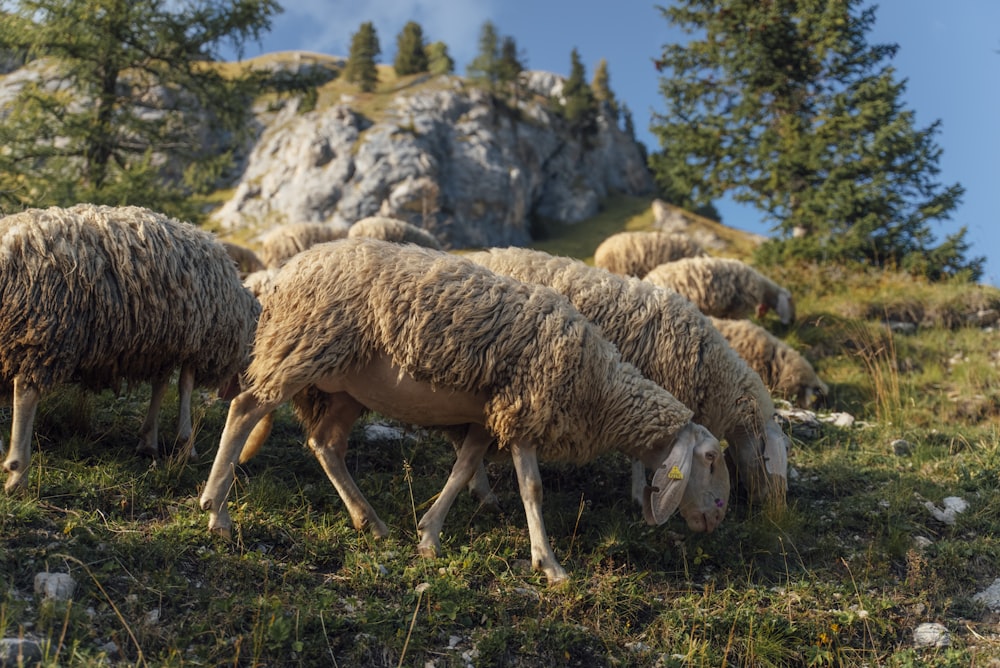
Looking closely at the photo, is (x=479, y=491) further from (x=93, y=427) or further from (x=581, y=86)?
(x=581, y=86)

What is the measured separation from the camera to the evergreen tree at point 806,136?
1524 cm

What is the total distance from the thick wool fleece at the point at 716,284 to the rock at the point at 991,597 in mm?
6356

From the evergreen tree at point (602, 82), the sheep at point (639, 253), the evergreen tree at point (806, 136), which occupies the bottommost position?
the sheep at point (639, 253)

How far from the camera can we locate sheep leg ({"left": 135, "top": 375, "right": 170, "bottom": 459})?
17.2ft

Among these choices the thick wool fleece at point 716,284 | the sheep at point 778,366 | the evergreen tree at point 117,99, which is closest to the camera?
the sheep at point 778,366

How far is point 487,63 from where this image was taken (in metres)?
64.9

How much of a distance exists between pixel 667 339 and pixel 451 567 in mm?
2643

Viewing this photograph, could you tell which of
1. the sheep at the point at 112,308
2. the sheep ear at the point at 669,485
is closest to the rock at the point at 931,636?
the sheep ear at the point at 669,485

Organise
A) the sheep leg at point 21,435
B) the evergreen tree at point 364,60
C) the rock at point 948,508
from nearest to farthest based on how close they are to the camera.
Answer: the sheep leg at point 21,435 → the rock at point 948,508 → the evergreen tree at point 364,60

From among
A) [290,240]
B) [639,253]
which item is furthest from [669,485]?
[290,240]

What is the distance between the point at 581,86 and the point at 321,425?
2952 inches

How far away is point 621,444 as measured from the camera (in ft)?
15.9

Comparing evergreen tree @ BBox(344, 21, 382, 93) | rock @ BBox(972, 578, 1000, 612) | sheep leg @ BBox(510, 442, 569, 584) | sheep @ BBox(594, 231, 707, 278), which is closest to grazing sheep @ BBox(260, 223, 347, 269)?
sheep @ BBox(594, 231, 707, 278)

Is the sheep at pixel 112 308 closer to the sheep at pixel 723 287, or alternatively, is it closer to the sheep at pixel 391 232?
the sheep at pixel 723 287
